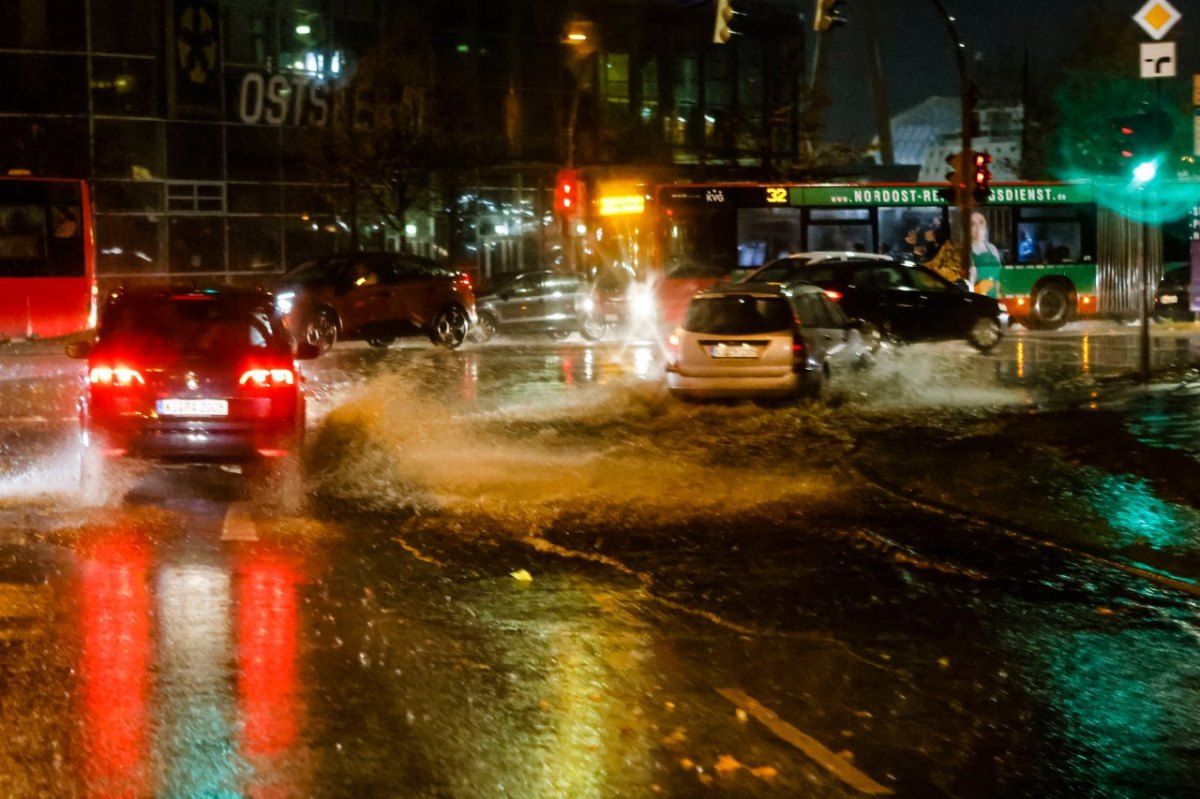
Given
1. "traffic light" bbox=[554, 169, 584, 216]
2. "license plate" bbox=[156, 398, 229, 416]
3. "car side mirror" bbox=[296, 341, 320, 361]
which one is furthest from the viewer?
"traffic light" bbox=[554, 169, 584, 216]

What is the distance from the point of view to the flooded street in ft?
19.3

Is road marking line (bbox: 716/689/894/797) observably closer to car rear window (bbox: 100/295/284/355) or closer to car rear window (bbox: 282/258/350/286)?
car rear window (bbox: 100/295/284/355)

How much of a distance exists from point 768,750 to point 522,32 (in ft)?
134

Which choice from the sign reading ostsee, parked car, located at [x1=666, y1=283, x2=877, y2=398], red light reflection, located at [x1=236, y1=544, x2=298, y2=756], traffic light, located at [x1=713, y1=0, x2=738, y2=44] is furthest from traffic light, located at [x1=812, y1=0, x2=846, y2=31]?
the sign reading ostsee

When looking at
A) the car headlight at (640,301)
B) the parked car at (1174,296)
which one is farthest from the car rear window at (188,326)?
the parked car at (1174,296)

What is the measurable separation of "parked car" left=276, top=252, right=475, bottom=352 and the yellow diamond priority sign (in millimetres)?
14190

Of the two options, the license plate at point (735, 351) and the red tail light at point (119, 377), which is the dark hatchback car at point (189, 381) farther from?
the license plate at point (735, 351)

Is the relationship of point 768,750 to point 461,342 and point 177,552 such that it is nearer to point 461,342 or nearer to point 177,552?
point 177,552

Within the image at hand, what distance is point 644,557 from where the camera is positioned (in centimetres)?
1020

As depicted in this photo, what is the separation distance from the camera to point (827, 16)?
75.5 feet

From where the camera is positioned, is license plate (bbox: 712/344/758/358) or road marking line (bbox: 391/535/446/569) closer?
road marking line (bbox: 391/535/446/569)

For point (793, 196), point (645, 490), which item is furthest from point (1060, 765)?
point (793, 196)

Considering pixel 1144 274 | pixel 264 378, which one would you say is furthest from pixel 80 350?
pixel 1144 274

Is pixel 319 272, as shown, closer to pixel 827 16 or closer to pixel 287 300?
pixel 287 300
